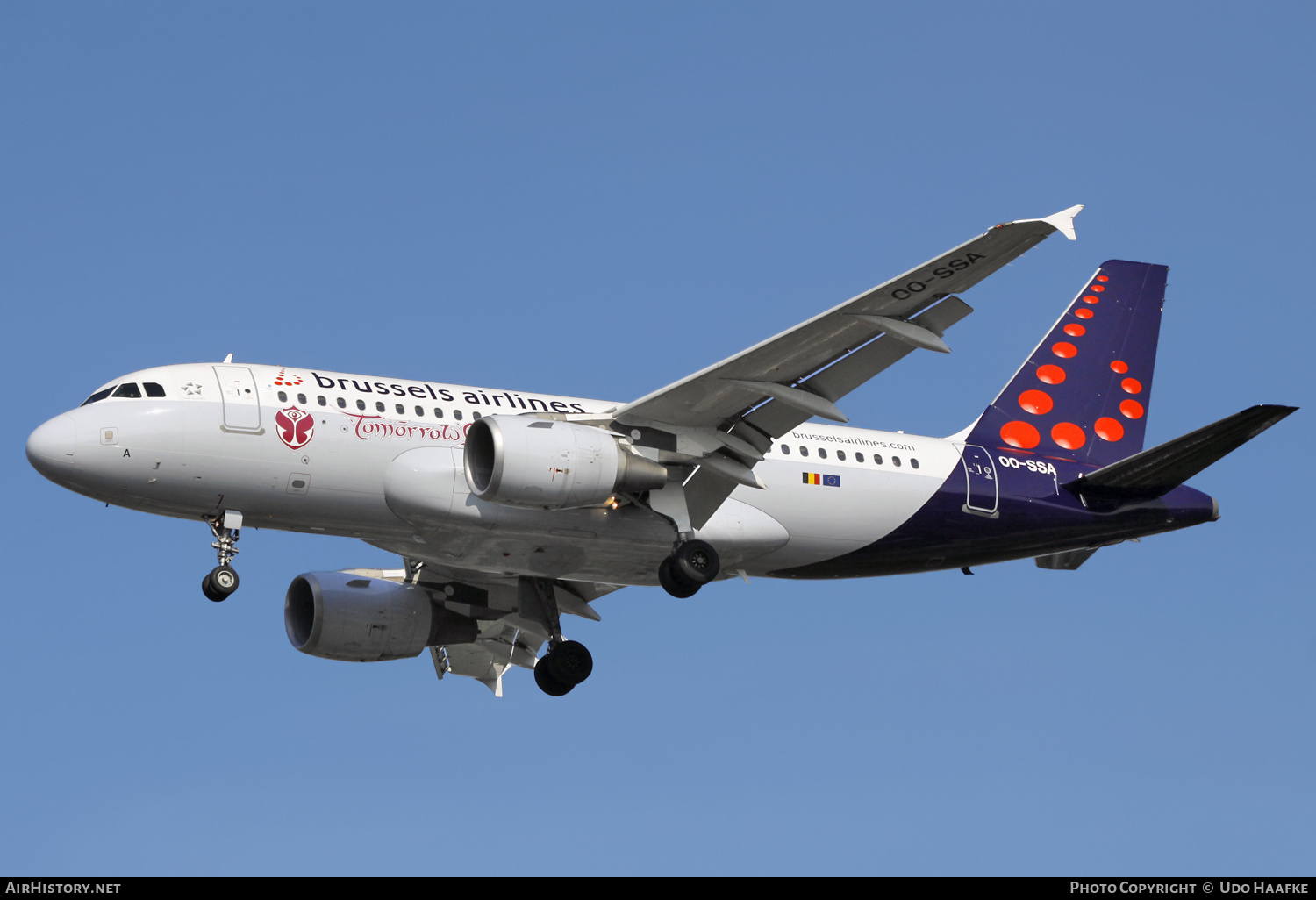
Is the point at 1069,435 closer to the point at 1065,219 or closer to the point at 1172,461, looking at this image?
the point at 1172,461

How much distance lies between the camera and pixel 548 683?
3316 cm

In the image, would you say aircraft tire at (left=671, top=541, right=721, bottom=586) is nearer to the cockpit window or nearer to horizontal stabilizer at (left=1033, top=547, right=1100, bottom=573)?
horizontal stabilizer at (left=1033, top=547, right=1100, bottom=573)

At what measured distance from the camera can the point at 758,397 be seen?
28812 millimetres

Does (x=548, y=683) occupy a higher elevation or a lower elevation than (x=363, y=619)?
lower

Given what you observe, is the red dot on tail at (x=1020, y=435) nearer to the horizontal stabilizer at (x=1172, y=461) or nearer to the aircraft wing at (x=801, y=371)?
the horizontal stabilizer at (x=1172, y=461)

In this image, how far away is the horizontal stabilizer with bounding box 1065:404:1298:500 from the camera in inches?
1180

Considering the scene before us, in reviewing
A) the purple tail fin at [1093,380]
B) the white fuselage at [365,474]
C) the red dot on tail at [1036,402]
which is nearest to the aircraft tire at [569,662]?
the white fuselage at [365,474]

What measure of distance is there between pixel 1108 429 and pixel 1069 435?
3.90 feet

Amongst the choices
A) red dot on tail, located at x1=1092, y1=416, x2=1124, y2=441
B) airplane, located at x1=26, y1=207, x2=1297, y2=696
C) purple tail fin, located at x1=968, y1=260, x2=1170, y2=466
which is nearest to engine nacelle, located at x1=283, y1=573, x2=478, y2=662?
airplane, located at x1=26, y1=207, x2=1297, y2=696

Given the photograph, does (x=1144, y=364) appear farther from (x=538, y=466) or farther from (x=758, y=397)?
(x=538, y=466)

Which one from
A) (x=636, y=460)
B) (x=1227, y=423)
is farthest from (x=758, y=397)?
(x=1227, y=423)

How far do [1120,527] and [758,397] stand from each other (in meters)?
9.06

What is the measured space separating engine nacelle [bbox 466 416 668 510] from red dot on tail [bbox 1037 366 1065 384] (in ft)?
37.7

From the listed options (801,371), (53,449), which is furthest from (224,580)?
(801,371)
